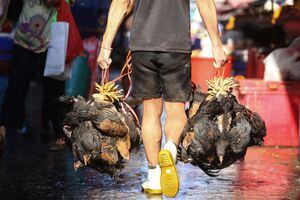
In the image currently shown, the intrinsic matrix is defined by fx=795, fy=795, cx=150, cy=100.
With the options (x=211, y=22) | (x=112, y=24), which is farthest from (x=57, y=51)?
(x=211, y=22)

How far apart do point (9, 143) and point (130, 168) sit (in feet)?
6.94

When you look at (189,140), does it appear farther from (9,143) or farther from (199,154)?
(9,143)

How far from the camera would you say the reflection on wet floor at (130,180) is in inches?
248

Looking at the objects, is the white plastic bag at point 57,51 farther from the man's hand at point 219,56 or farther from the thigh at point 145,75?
the man's hand at point 219,56

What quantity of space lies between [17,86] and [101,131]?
3.11 meters

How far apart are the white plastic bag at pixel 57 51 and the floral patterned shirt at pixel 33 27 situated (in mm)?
77

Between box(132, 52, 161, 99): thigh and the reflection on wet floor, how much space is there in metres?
0.80

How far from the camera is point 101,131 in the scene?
5.80 meters

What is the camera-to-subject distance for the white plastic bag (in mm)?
8547

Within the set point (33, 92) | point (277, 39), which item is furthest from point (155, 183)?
point (33, 92)

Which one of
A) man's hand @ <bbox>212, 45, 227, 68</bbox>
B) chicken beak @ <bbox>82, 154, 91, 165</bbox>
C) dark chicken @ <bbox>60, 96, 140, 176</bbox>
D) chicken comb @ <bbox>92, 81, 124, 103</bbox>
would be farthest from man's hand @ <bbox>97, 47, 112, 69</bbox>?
man's hand @ <bbox>212, 45, 227, 68</bbox>

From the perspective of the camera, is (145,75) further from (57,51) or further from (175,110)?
(57,51)

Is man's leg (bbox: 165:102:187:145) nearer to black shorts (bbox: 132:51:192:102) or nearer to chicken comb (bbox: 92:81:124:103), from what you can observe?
black shorts (bbox: 132:51:192:102)

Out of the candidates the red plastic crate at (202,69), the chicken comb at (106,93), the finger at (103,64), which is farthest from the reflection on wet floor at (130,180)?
the red plastic crate at (202,69)
